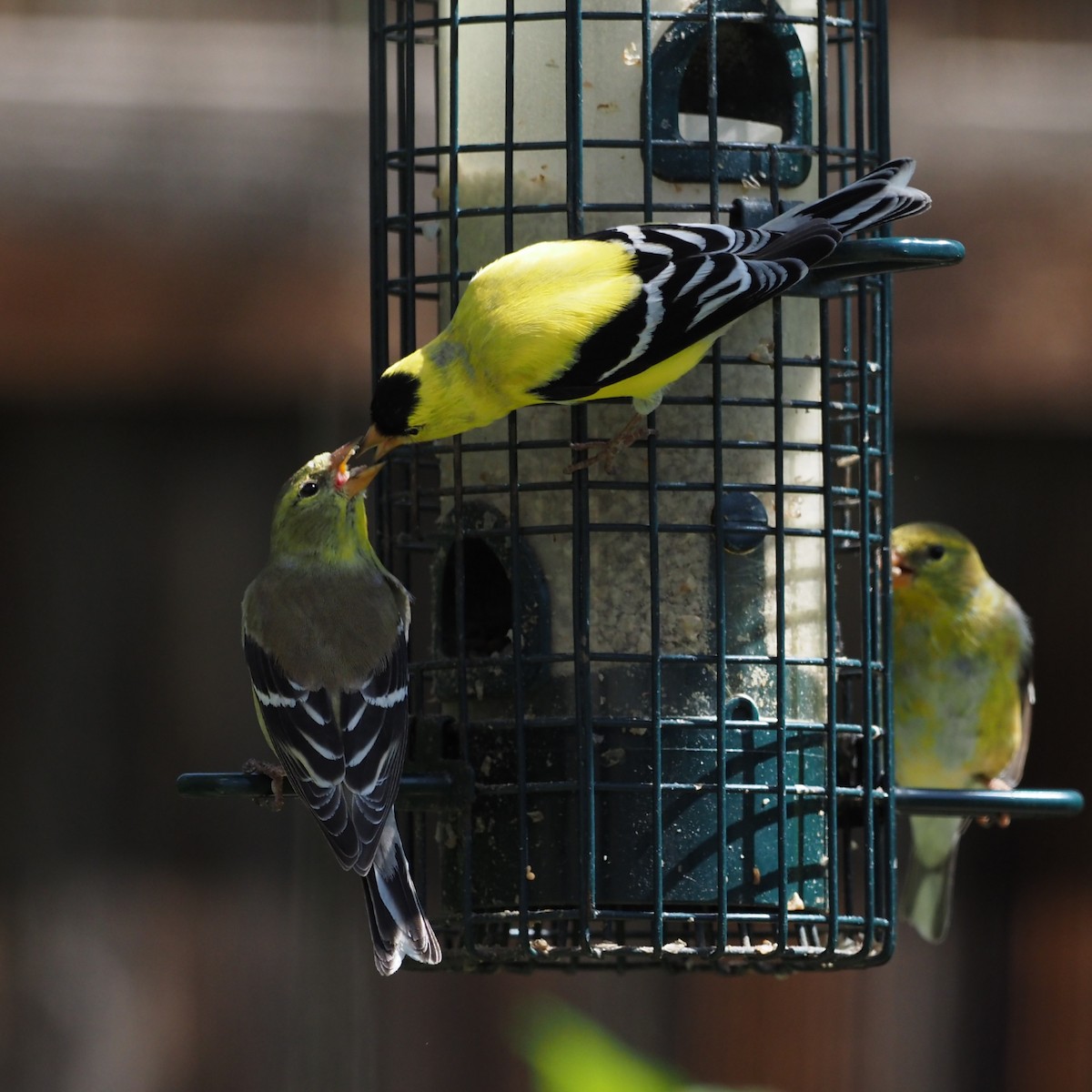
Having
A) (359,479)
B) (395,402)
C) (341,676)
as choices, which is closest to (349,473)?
(359,479)

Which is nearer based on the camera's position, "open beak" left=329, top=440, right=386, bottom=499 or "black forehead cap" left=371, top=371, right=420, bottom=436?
"black forehead cap" left=371, top=371, right=420, bottom=436

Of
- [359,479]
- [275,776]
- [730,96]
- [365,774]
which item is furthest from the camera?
[359,479]

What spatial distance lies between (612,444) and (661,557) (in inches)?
15.5

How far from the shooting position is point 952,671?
7895 millimetres

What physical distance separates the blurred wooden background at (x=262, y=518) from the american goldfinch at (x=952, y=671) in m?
0.98

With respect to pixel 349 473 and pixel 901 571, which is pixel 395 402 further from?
pixel 901 571

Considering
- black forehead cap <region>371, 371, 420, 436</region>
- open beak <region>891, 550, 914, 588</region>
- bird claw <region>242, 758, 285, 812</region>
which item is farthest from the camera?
open beak <region>891, 550, 914, 588</region>

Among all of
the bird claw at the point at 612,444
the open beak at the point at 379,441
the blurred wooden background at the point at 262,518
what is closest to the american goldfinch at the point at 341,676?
the open beak at the point at 379,441

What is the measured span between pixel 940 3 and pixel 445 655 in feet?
11.9

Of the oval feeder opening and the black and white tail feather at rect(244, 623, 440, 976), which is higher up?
the oval feeder opening

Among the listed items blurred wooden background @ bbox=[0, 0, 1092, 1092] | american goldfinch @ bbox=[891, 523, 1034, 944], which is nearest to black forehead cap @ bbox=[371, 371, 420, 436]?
blurred wooden background @ bbox=[0, 0, 1092, 1092]

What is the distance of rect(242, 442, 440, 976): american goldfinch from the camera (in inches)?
235

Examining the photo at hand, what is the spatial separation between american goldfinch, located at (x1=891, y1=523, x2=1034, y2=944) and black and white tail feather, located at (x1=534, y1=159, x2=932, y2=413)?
7.97ft

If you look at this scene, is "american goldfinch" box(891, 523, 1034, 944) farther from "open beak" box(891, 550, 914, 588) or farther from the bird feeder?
the bird feeder
